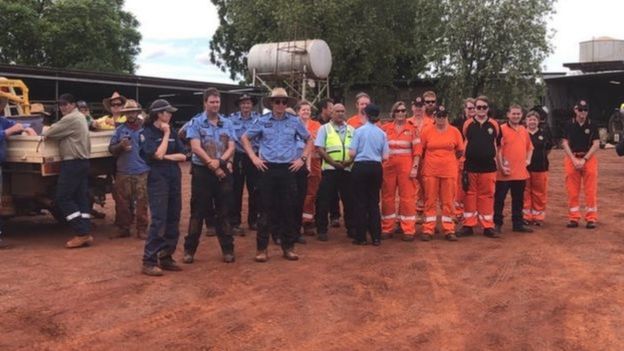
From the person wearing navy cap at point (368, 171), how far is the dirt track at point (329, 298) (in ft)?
1.07

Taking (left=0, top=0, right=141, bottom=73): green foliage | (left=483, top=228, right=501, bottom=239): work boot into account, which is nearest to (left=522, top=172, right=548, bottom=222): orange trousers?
(left=483, top=228, right=501, bottom=239): work boot

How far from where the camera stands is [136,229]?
9.08 meters

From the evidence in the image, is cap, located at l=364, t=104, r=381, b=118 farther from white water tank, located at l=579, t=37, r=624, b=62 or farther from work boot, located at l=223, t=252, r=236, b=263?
white water tank, located at l=579, t=37, r=624, b=62

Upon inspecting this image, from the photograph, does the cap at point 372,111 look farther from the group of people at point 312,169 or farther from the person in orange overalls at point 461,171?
the person in orange overalls at point 461,171

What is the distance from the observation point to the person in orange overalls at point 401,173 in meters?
8.59

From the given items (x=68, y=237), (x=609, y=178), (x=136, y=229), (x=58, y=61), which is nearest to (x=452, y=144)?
(x=136, y=229)

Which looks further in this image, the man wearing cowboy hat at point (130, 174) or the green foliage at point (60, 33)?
the green foliage at point (60, 33)

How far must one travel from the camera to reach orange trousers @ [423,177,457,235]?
8.52 metres

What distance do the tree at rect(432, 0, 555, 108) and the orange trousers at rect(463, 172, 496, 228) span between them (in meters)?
17.8

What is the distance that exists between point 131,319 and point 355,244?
3.72 m

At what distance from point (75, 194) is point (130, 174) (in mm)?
871

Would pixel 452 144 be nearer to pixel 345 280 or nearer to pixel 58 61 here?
pixel 345 280

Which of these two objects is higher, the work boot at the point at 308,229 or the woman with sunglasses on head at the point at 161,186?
the woman with sunglasses on head at the point at 161,186

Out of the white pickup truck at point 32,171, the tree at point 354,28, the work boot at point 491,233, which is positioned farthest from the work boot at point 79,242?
the tree at point 354,28
